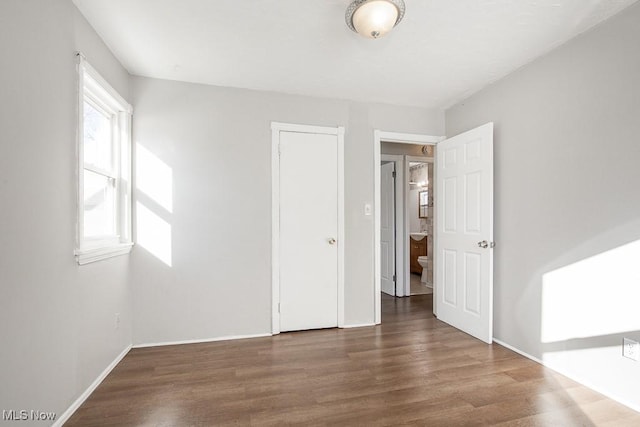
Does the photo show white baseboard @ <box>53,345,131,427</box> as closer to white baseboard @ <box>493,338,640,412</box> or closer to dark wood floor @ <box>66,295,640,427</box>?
dark wood floor @ <box>66,295,640,427</box>

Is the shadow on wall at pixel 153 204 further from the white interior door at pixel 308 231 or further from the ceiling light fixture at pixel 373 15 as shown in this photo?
the ceiling light fixture at pixel 373 15

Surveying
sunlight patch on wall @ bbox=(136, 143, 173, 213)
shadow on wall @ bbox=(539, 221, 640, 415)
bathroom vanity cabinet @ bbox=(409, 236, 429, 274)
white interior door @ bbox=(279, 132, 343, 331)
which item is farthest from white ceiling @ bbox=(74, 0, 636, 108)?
bathroom vanity cabinet @ bbox=(409, 236, 429, 274)

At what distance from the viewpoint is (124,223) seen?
2.71m

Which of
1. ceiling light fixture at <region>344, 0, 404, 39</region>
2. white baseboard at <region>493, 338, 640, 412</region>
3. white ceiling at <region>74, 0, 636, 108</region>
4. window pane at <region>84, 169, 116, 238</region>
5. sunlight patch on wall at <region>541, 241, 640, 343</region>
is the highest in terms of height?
white ceiling at <region>74, 0, 636, 108</region>

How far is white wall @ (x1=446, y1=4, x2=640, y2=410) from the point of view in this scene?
197cm

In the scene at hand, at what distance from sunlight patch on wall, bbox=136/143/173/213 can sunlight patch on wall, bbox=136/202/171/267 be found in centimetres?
13

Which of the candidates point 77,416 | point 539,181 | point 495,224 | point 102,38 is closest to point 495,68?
point 539,181

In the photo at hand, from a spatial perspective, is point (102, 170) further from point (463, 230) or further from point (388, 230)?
point (388, 230)

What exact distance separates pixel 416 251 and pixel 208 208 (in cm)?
475

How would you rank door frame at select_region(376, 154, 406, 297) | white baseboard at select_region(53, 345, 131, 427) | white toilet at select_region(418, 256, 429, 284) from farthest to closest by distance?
white toilet at select_region(418, 256, 429, 284) → door frame at select_region(376, 154, 406, 297) → white baseboard at select_region(53, 345, 131, 427)

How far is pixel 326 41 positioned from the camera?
2291mm

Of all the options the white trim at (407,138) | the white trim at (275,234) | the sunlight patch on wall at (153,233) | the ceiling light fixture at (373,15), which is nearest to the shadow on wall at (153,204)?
the sunlight patch on wall at (153,233)

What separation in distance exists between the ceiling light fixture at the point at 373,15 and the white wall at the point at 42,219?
165cm

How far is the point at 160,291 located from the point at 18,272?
1.54 metres
